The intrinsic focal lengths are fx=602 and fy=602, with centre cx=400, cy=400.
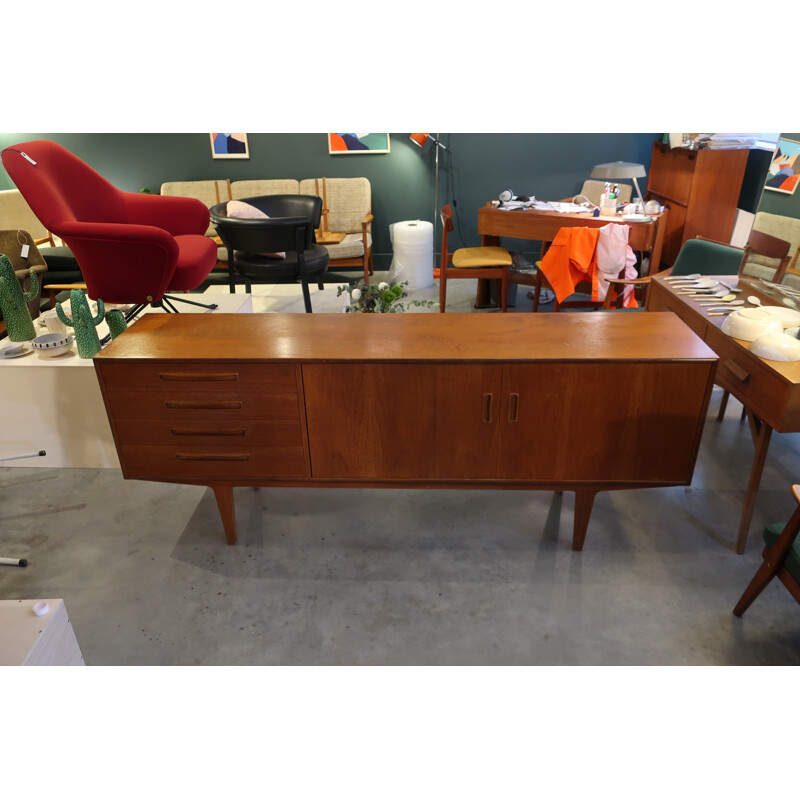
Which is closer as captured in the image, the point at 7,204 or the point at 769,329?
the point at 769,329

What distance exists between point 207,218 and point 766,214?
3188mm

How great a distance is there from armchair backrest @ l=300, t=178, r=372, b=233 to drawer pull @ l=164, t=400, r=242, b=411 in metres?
4.33

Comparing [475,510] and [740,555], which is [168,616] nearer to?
[475,510]

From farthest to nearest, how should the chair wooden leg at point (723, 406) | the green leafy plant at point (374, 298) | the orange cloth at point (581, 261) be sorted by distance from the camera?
1. the orange cloth at point (581, 261)
2. the green leafy plant at point (374, 298)
3. the chair wooden leg at point (723, 406)

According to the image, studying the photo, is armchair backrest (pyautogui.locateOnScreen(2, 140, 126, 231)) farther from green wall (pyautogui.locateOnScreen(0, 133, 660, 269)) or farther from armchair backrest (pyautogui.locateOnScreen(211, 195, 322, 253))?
green wall (pyautogui.locateOnScreen(0, 133, 660, 269))

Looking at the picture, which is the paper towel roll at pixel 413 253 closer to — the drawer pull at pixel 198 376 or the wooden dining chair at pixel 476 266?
→ the wooden dining chair at pixel 476 266

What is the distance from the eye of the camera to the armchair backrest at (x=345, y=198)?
19.6ft

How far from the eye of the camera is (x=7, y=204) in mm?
5848

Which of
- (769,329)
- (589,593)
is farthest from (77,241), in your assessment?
(769,329)

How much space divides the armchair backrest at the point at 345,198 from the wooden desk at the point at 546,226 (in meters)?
1.45

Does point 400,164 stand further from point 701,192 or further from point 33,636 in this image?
point 33,636

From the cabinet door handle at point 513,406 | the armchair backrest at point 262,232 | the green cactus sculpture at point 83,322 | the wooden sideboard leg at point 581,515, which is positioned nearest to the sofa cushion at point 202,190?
the armchair backrest at point 262,232

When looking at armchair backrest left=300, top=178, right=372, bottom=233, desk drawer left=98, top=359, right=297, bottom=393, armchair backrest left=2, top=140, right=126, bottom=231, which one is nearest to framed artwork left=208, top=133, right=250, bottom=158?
armchair backrest left=300, top=178, right=372, bottom=233

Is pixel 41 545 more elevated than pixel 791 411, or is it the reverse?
pixel 791 411
